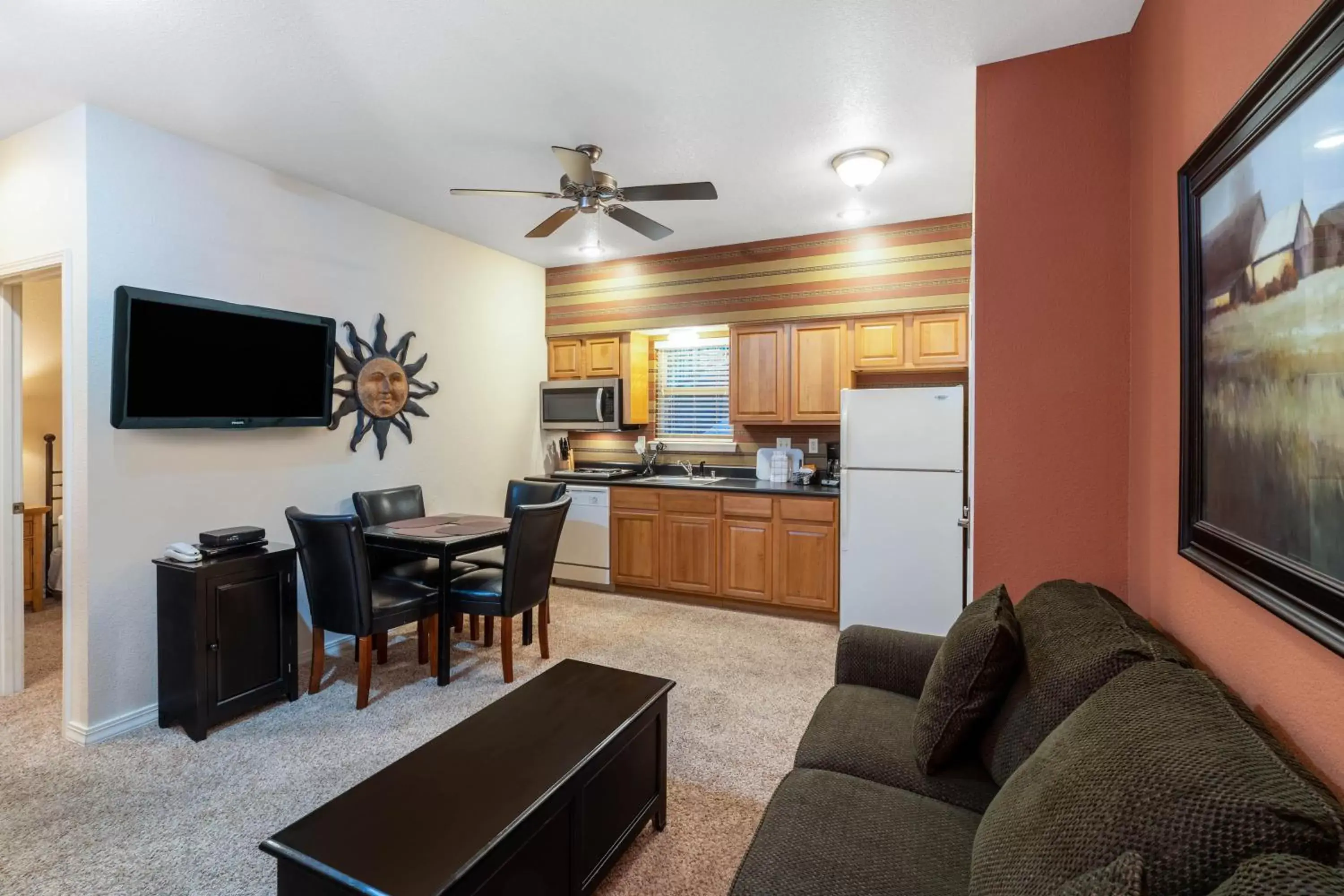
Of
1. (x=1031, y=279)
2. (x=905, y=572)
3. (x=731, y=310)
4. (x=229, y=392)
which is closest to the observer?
(x=1031, y=279)

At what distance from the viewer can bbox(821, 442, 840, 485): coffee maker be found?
4745mm

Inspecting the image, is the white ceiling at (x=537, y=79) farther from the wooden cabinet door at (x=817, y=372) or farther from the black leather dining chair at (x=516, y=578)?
the black leather dining chair at (x=516, y=578)

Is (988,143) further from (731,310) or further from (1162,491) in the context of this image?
(731,310)

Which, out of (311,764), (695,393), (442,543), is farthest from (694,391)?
(311,764)

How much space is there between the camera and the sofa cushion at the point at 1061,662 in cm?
139

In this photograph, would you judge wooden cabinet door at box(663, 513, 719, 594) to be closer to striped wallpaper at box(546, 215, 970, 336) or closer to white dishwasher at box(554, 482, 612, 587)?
white dishwasher at box(554, 482, 612, 587)

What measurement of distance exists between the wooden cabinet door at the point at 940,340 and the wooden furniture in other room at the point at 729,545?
3.86 feet

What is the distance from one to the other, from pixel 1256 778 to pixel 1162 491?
126 centimetres

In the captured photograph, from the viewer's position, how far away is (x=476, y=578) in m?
3.42

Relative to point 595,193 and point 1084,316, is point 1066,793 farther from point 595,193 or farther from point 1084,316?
point 595,193

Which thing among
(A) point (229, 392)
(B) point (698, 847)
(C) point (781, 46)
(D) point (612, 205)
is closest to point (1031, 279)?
Result: (C) point (781, 46)

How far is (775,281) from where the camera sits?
484 cm

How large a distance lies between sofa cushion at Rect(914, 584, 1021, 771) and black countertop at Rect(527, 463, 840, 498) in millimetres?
2617

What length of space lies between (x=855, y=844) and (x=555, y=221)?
9.94 feet
